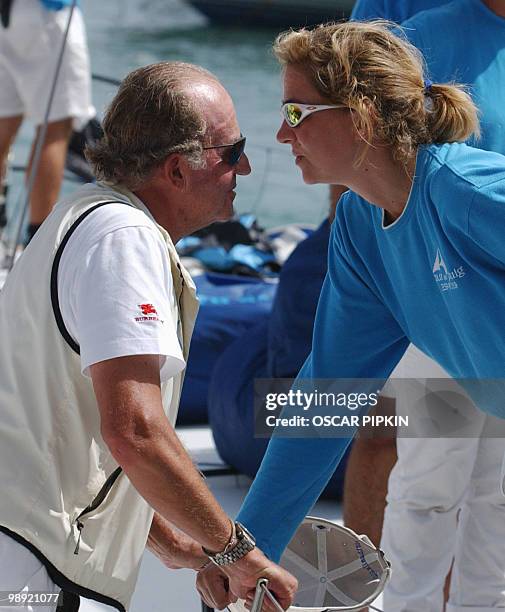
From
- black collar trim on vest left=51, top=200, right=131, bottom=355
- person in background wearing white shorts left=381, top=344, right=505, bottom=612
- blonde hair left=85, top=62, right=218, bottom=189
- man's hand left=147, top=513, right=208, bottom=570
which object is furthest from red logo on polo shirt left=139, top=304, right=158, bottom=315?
person in background wearing white shorts left=381, top=344, right=505, bottom=612

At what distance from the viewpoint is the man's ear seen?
186cm

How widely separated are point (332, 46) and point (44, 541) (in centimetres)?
89

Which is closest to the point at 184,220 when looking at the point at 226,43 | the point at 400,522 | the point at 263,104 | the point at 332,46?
the point at 332,46

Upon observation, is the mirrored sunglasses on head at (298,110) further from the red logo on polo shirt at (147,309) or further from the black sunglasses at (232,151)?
the red logo on polo shirt at (147,309)

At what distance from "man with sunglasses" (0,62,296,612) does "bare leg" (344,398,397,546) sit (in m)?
0.95

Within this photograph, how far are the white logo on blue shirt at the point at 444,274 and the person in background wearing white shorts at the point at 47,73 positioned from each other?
9.60 feet

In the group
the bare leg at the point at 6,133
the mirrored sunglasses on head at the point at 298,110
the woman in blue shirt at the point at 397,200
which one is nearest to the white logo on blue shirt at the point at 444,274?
the woman in blue shirt at the point at 397,200

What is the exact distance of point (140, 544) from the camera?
189 cm

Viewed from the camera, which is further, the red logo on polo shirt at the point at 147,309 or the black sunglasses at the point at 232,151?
the black sunglasses at the point at 232,151

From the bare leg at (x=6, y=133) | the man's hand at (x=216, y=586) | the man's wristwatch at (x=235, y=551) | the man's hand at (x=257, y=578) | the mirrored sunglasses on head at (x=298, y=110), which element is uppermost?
the mirrored sunglasses on head at (x=298, y=110)

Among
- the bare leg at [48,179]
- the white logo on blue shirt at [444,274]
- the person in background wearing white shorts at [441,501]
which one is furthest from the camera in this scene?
the bare leg at [48,179]

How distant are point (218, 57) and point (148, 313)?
2265 centimetres

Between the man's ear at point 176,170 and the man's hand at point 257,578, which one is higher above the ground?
the man's ear at point 176,170

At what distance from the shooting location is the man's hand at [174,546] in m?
2.03
